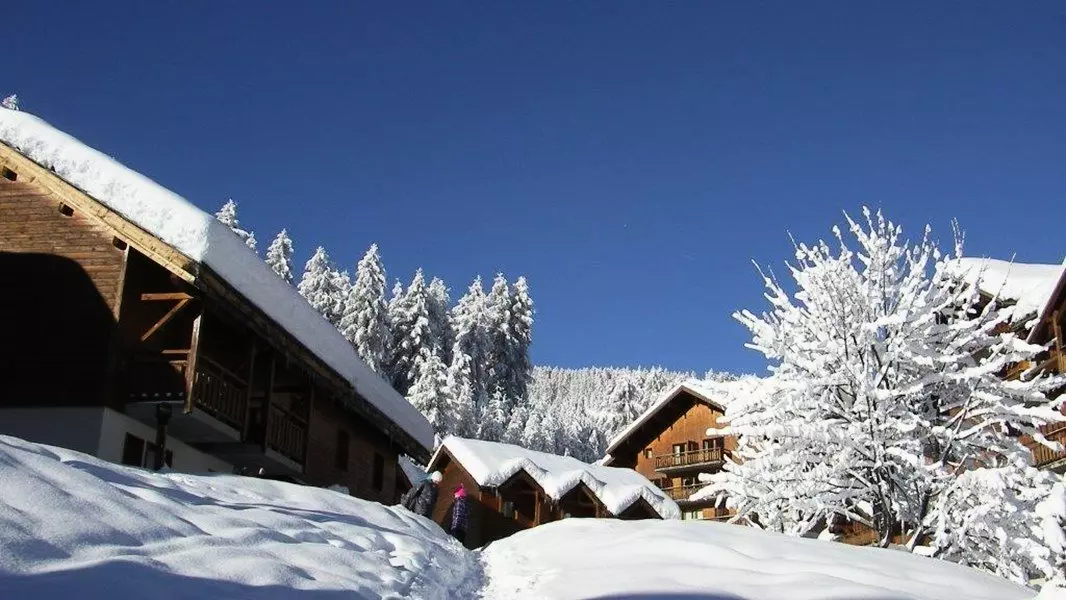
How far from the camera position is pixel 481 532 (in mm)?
34562

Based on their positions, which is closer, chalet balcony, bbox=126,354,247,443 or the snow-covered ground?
the snow-covered ground

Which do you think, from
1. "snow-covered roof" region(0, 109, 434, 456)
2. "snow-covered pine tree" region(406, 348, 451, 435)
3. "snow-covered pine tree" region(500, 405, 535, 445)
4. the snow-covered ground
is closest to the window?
"snow-covered roof" region(0, 109, 434, 456)

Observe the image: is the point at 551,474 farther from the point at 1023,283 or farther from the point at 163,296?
A: the point at 163,296

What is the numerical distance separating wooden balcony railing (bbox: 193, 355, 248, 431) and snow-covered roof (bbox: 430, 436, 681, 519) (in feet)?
53.5

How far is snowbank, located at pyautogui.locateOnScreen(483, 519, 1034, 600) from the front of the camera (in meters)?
9.95

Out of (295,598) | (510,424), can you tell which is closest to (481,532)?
(295,598)

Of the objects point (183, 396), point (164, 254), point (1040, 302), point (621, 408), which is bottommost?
point (183, 396)

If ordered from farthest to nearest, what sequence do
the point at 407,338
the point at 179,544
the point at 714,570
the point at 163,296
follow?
the point at 407,338
the point at 163,296
the point at 714,570
the point at 179,544

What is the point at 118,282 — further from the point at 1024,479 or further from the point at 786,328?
the point at 1024,479

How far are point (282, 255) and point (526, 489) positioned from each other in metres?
31.6

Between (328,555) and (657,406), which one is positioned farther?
(657,406)

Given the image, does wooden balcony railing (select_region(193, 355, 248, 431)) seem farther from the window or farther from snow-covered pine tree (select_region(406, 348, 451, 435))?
snow-covered pine tree (select_region(406, 348, 451, 435))

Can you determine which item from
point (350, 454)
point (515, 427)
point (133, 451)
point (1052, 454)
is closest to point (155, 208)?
point (133, 451)

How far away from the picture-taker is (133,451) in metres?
17.5
